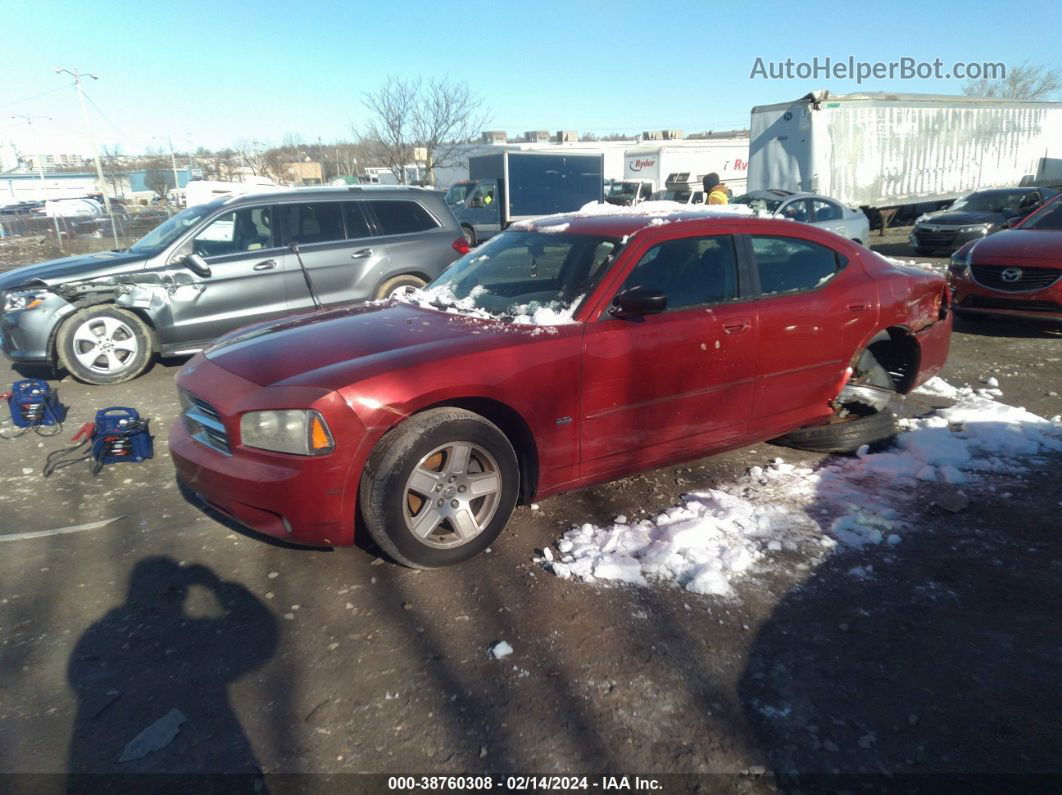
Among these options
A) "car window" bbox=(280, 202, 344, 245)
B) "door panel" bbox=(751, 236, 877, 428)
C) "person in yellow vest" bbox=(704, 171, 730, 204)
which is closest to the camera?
"door panel" bbox=(751, 236, 877, 428)

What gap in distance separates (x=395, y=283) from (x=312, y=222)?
1.08 meters

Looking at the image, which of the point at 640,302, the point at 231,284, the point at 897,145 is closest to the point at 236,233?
the point at 231,284

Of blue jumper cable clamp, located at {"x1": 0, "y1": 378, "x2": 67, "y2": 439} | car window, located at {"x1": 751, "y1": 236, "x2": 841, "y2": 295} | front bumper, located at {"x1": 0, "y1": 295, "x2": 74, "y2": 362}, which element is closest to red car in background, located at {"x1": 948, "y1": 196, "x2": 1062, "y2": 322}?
car window, located at {"x1": 751, "y1": 236, "x2": 841, "y2": 295}

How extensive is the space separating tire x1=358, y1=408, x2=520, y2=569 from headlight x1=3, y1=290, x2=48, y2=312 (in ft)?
17.3

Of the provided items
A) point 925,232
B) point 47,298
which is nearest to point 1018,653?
point 47,298

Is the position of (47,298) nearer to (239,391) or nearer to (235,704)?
(239,391)

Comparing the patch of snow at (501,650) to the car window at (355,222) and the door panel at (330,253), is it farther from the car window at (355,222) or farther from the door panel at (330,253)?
the car window at (355,222)

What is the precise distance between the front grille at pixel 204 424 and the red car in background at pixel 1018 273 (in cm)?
823

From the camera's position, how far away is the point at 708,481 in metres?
4.18

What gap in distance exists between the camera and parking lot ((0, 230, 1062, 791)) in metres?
2.21

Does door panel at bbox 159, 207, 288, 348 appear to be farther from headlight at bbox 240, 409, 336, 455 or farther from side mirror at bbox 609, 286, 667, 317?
side mirror at bbox 609, 286, 667, 317

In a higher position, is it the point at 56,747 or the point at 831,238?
the point at 831,238

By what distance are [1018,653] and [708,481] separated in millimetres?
1827

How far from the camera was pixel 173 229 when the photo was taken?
6875 millimetres
